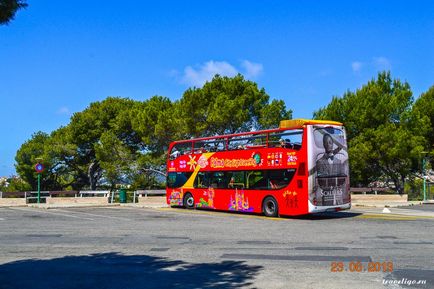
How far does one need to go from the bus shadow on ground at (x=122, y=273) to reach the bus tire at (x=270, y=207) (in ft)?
37.7

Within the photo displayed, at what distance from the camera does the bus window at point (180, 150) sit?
26.9m

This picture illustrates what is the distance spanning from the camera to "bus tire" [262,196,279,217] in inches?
833

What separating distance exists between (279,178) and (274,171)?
434 mm

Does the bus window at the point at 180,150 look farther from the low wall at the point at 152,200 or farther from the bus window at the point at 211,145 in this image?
the low wall at the point at 152,200

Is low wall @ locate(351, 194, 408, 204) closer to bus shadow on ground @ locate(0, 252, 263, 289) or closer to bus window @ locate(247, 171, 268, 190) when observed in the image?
bus window @ locate(247, 171, 268, 190)

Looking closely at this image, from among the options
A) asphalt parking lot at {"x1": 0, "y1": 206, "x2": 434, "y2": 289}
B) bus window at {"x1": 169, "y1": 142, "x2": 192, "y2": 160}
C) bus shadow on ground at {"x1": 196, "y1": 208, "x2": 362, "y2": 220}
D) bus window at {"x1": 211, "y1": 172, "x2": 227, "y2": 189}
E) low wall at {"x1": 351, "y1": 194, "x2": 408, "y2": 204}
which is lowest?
bus shadow on ground at {"x1": 196, "y1": 208, "x2": 362, "y2": 220}

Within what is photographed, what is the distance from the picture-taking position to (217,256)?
34.1ft

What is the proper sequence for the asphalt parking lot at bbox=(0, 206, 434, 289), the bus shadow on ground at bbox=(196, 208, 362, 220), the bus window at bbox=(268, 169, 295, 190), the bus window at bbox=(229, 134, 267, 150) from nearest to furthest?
the asphalt parking lot at bbox=(0, 206, 434, 289)
the bus window at bbox=(268, 169, 295, 190)
the bus shadow on ground at bbox=(196, 208, 362, 220)
the bus window at bbox=(229, 134, 267, 150)

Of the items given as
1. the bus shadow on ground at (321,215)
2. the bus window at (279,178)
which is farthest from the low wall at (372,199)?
the bus window at (279,178)

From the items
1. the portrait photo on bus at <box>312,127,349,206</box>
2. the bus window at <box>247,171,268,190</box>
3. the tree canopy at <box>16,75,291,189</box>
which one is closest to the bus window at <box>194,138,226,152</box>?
the bus window at <box>247,171,268,190</box>

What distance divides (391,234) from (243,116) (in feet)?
80.5

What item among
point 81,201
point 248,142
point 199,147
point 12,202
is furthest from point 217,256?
point 12,202

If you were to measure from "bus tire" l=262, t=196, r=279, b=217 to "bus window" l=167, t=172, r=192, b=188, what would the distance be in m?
6.10

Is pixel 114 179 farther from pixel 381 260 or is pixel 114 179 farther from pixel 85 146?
pixel 381 260
